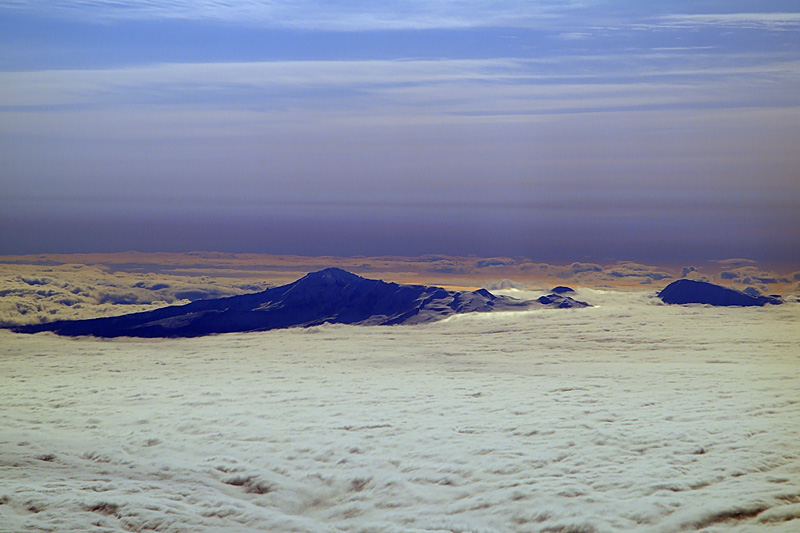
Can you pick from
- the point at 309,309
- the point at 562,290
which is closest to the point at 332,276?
the point at 309,309

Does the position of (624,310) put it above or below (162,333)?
above

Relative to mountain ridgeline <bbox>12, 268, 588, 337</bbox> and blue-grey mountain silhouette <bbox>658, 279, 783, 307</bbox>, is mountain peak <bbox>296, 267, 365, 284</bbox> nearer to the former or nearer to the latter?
mountain ridgeline <bbox>12, 268, 588, 337</bbox>

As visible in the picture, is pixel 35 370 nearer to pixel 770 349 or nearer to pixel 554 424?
pixel 554 424

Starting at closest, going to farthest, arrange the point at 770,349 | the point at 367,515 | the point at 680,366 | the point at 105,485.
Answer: the point at 367,515 < the point at 105,485 < the point at 680,366 < the point at 770,349

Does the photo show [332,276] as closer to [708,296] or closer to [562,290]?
[562,290]

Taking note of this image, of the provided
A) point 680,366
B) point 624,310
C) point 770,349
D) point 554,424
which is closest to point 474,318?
point 624,310

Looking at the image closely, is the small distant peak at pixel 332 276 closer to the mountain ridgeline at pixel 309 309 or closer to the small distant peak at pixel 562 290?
the mountain ridgeline at pixel 309 309

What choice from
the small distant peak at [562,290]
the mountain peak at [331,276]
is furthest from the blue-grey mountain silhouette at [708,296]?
the mountain peak at [331,276]
